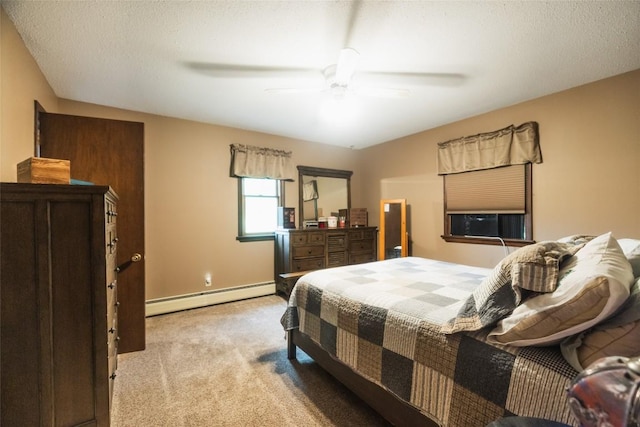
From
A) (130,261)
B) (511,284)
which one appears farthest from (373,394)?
(130,261)

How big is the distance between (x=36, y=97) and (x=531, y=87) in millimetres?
4504

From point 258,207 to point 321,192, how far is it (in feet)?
3.89

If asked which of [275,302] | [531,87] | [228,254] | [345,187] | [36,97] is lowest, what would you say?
[275,302]

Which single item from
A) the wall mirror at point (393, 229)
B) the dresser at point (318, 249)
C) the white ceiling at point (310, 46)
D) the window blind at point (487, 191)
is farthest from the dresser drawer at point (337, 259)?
the white ceiling at point (310, 46)

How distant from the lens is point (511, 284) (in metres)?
1.10

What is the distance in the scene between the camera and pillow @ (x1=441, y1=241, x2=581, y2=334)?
41.2 inches

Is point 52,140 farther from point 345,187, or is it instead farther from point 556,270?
point 345,187

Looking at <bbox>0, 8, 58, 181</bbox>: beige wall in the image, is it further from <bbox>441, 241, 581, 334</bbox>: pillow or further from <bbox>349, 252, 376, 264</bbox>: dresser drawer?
<bbox>349, 252, 376, 264</bbox>: dresser drawer

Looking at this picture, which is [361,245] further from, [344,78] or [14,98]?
[14,98]

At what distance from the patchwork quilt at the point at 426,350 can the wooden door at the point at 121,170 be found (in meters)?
1.41

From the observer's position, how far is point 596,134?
2.63 m

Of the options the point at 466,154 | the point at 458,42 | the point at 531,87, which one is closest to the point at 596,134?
the point at 531,87

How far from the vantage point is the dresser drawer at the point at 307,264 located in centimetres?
393

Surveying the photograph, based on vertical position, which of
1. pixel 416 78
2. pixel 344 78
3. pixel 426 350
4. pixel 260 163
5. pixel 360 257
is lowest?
pixel 360 257
